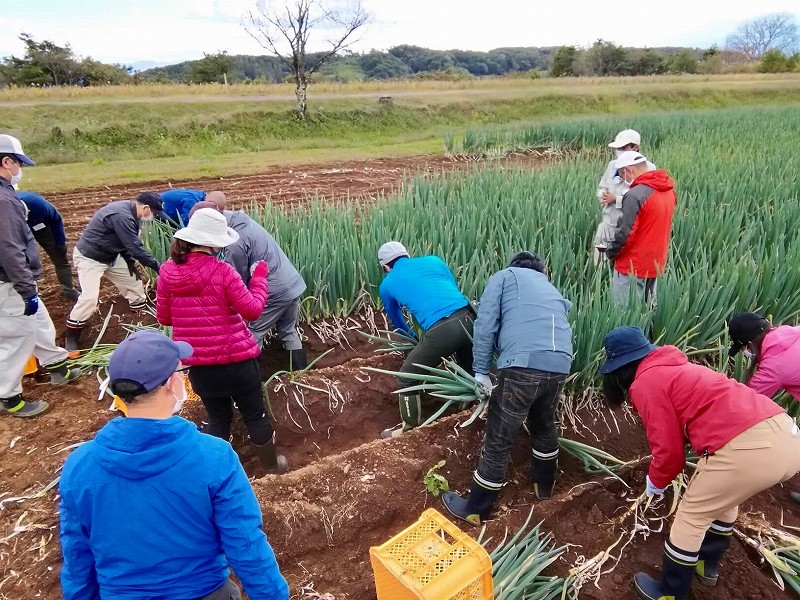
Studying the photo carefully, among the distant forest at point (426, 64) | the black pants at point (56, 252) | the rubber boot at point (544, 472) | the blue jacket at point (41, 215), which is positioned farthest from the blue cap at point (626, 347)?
the distant forest at point (426, 64)

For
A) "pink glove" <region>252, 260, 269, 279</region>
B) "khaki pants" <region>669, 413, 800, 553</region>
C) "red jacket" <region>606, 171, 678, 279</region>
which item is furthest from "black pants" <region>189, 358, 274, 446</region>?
"red jacket" <region>606, 171, 678, 279</region>

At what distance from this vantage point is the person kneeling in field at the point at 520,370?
8.27 ft

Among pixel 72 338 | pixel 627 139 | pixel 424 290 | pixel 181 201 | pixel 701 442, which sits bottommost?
pixel 72 338

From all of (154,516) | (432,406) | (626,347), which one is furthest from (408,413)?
(154,516)

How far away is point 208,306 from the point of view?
272cm

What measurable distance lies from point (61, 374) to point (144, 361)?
3.18 metres

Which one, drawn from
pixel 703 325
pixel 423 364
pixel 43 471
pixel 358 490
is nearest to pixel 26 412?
pixel 43 471

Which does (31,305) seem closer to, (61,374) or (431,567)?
(61,374)

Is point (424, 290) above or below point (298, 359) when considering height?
above

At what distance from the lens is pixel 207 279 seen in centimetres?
267

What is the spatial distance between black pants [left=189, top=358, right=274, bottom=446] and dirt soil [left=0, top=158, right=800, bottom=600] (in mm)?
322

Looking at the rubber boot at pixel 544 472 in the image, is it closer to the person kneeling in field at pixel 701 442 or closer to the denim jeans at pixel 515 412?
the denim jeans at pixel 515 412

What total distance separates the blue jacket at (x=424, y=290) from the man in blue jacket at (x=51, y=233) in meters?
3.19

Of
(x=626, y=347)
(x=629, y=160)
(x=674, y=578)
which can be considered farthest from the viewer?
(x=629, y=160)
